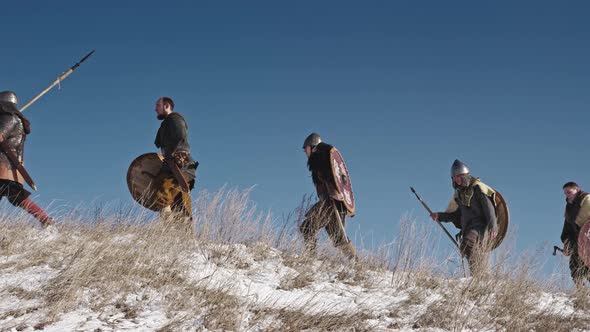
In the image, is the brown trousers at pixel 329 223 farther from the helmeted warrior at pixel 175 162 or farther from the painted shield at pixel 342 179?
the helmeted warrior at pixel 175 162

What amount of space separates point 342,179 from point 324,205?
1.48 feet

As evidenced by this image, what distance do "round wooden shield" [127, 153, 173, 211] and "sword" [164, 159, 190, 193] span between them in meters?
0.09

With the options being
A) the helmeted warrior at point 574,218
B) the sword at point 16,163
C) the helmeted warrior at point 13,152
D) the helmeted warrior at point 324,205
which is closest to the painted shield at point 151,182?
the helmeted warrior at point 13,152

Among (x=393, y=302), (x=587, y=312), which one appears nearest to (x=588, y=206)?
A: (x=587, y=312)

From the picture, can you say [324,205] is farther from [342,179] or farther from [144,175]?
[144,175]

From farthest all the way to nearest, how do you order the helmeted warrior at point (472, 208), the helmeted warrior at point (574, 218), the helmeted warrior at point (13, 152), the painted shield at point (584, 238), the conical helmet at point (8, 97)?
the helmeted warrior at point (574, 218) → the painted shield at point (584, 238) → the helmeted warrior at point (472, 208) → the conical helmet at point (8, 97) → the helmeted warrior at point (13, 152)

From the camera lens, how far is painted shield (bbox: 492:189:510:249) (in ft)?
23.4

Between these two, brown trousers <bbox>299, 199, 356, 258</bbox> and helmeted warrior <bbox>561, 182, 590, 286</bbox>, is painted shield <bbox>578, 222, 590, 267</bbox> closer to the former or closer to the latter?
helmeted warrior <bbox>561, 182, 590, 286</bbox>

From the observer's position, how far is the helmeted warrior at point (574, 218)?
7.75 m

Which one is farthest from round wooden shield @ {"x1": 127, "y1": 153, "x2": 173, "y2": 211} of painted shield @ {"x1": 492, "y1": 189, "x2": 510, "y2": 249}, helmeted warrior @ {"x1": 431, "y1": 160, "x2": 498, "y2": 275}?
painted shield @ {"x1": 492, "y1": 189, "x2": 510, "y2": 249}

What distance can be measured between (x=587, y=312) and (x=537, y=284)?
58 centimetres

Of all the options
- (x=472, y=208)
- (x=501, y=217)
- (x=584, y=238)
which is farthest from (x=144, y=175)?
(x=584, y=238)

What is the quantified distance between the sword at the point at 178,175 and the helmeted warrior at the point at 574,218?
4.99 meters

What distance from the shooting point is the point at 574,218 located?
25.8 feet
